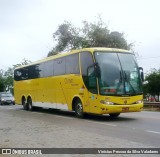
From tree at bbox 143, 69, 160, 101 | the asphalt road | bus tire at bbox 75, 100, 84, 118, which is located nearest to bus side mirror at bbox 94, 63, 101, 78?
bus tire at bbox 75, 100, 84, 118

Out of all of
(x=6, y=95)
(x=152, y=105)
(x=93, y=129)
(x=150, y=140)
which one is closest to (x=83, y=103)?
(x=93, y=129)

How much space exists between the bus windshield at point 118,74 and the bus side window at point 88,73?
40 cm

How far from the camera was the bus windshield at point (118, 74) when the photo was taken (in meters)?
16.7

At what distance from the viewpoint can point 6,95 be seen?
153 ft

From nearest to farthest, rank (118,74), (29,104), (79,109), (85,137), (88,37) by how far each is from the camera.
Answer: (85,137)
(118,74)
(79,109)
(29,104)
(88,37)

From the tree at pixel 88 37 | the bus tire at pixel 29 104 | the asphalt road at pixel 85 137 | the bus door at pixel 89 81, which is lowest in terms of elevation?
the asphalt road at pixel 85 137

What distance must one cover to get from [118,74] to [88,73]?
1434 mm

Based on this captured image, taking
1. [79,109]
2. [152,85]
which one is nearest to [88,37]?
[152,85]

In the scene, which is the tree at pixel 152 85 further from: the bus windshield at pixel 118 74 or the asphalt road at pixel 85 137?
the asphalt road at pixel 85 137

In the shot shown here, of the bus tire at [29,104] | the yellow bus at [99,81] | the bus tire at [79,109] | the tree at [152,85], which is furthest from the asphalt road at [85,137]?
the tree at [152,85]

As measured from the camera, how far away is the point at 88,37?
57.5m

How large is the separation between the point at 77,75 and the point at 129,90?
2835 mm

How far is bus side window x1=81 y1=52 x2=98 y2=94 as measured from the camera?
17.1m

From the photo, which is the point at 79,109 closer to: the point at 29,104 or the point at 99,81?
the point at 99,81
